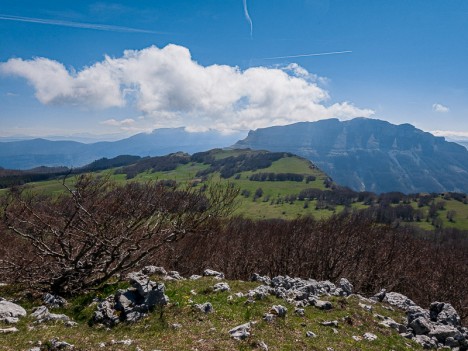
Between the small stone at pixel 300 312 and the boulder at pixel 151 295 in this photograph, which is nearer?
the boulder at pixel 151 295

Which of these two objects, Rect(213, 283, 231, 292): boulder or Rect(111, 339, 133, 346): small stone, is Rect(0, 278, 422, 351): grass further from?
Rect(213, 283, 231, 292): boulder

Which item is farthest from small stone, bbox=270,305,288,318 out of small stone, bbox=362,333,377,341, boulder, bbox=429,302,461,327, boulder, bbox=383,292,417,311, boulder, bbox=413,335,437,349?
boulder, bbox=383,292,417,311

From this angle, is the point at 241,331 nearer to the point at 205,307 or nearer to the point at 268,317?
the point at 268,317

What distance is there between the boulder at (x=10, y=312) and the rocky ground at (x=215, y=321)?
43mm

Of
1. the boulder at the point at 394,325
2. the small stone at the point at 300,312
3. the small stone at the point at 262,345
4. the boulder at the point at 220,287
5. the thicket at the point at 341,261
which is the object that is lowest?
the thicket at the point at 341,261

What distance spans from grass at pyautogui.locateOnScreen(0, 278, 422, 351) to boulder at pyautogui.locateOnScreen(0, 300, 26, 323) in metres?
0.55

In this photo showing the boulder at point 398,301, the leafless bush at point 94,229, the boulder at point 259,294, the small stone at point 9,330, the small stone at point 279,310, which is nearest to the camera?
the small stone at point 9,330

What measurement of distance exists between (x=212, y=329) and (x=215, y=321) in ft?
3.17

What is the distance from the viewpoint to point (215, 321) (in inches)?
634

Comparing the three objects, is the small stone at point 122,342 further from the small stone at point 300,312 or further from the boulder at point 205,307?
the small stone at point 300,312

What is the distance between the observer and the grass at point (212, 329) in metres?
13.8

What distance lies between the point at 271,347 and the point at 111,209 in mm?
15426

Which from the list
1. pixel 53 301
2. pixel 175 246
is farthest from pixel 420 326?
pixel 175 246

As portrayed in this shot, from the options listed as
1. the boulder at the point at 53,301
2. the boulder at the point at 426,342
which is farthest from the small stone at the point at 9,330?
the boulder at the point at 426,342
